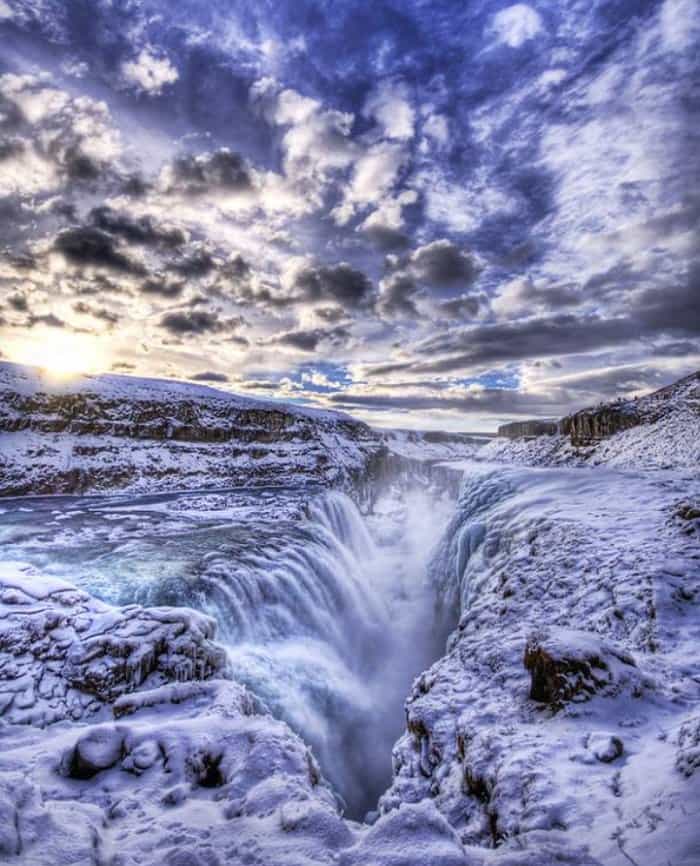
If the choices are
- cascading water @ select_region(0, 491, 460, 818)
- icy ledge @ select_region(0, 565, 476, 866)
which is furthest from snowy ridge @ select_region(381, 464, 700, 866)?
cascading water @ select_region(0, 491, 460, 818)

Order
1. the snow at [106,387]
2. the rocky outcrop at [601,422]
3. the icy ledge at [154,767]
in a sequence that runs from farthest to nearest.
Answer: the snow at [106,387]
the rocky outcrop at [601,422]
the icy ledge at [154,767]

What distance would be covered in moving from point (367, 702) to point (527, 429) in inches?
3210

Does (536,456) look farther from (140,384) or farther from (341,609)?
(140,384)

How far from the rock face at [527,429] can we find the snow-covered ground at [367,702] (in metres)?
64.7

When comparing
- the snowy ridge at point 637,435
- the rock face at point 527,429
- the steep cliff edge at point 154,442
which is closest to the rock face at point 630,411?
the snowy ridge at point 637,435

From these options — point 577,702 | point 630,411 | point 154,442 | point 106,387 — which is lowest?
point 577,702

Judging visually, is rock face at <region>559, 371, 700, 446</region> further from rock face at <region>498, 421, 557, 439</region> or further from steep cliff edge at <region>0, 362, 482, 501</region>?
steep cliff edge at <region>0, 362, 482, 501</region>

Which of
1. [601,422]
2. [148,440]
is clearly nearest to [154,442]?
[148,440]

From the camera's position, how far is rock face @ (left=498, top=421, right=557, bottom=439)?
74375 millimetres

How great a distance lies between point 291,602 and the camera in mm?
12891

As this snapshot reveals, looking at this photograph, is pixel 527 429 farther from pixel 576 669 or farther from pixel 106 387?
pixel 576 669

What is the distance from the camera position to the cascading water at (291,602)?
9.91m

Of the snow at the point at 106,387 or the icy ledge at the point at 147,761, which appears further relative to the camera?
the snow at the point at 106,387

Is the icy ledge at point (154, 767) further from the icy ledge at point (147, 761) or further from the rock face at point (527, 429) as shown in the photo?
the rock face at point (527, 429)
